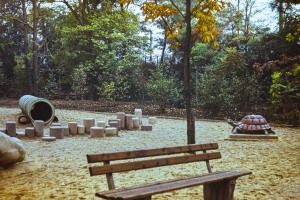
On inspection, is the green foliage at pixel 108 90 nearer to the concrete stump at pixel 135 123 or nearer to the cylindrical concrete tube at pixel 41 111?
the cylindrical concrete tube at pixel 41 111

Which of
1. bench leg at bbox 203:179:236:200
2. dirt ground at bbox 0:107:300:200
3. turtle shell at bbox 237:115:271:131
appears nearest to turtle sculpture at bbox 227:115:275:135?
turtle shell at bbox 237:115:271:131

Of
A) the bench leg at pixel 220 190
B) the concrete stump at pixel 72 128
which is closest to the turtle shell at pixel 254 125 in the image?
the concrete stump at pixel 72 128

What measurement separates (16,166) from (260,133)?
761 cm

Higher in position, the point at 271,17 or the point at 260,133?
the point at 271,17

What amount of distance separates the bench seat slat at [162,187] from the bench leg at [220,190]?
0.10 m

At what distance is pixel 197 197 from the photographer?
4.71 metres

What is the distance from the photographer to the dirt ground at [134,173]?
4910 millimetres

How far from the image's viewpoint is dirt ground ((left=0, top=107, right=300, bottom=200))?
491 centimetres

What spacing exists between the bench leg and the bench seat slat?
0.10 m

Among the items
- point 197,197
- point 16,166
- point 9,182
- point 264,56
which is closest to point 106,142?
point 16,166

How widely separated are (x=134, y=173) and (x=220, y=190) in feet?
7.59

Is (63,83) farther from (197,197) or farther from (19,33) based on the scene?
(197,197)

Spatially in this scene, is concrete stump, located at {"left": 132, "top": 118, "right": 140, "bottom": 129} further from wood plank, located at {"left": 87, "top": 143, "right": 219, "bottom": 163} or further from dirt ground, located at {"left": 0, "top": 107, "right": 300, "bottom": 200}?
wood plank, located at {"left": 87, "top": 143, "right": 219, "bottom": 163}

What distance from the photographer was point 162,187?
3.47m
